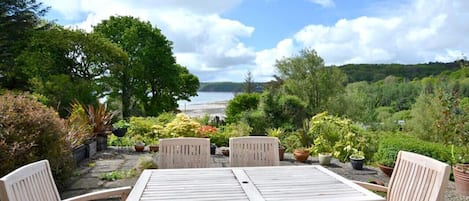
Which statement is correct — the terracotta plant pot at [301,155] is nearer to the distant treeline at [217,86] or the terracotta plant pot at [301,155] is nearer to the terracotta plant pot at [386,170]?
the terracotta plant pot at [386,170]

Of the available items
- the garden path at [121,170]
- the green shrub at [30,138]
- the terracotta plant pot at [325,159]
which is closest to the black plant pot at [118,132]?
the garden path at [121,170]

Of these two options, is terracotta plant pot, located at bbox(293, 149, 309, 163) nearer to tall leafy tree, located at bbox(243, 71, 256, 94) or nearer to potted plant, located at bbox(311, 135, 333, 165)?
potted plant, located at bbox(311, 135, 333, 165)

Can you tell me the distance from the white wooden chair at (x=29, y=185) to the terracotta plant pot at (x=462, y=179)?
4.15 m

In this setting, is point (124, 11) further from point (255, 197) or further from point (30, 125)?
point (255, 197)

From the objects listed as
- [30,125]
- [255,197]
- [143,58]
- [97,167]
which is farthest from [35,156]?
[143,58]

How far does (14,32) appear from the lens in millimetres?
13289

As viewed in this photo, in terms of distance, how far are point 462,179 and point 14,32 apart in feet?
48.1

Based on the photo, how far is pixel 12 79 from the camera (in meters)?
13.5

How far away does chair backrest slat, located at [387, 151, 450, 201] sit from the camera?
6.59 feet

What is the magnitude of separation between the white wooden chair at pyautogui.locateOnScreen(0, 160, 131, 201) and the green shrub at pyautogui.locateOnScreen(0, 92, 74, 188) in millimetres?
1550

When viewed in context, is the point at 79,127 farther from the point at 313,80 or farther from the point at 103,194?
the point at 313,80

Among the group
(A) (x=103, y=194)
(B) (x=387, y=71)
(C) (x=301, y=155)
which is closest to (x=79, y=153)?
(C) (x=301, y=155)

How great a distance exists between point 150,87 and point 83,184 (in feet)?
50.2

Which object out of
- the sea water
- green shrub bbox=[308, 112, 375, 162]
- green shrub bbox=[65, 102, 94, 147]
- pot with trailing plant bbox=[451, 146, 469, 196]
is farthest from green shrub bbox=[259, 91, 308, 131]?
the sea water
